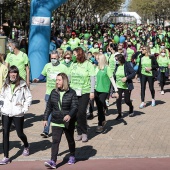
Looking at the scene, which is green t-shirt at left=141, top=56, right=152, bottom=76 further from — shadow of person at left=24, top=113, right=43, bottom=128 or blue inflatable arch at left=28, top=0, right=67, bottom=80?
blue inflatable arch at left=28, top=0, right=67, bottom=80

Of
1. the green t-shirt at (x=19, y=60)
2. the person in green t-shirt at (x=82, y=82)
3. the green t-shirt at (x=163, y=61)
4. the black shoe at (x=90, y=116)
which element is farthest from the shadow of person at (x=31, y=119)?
the green t-shirt at (x=163, y=61)

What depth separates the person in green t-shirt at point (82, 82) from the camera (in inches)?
432

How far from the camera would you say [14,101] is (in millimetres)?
9438

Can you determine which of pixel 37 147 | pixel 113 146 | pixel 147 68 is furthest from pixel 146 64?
pixel 37 147

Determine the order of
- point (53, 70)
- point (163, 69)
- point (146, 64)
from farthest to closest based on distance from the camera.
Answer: point (163, 69), point (146, 64), point (53, 70)

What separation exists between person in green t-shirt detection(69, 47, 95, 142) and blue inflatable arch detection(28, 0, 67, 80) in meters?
10.8

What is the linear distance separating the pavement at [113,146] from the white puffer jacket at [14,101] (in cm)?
85

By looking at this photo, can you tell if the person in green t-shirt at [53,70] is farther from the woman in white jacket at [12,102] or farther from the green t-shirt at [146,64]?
the green t-shirt at [146,64]

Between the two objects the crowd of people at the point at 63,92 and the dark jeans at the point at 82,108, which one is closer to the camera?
the crowd of people at the point at 63,92

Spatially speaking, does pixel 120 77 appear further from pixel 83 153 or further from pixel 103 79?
pixel 83 153

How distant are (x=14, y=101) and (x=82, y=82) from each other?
196 centimetres

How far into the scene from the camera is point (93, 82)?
36.1ft

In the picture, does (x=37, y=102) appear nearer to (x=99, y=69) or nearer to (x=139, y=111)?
(x=139, y=111)

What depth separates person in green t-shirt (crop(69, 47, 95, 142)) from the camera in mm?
10977
